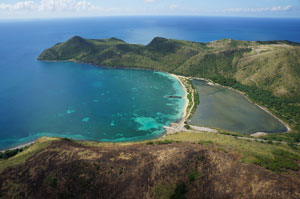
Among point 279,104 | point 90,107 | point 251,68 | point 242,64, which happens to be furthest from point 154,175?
point 242,64

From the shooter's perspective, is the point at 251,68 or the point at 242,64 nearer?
the point at 251,68

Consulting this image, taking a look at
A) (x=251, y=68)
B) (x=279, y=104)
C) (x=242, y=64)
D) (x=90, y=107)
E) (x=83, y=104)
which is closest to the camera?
(x=90, y=107)

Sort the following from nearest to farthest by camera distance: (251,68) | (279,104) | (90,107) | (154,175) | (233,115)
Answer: (154,175) < (233,115) < (90,107) < (279,104) < (251,68)

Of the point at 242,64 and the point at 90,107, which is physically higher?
the point at 242,64

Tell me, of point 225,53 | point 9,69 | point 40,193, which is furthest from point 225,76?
point 9,69

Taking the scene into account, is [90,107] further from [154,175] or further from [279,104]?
[279,104]

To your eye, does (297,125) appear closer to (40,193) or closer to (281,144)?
(281,144)

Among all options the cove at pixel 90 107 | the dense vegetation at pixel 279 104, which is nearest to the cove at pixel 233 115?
the dense vegetation at pixel 279 104
